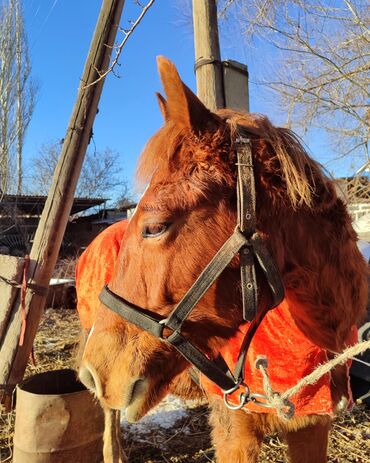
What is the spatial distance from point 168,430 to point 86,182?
31.6 m

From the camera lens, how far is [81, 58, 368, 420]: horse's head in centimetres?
117

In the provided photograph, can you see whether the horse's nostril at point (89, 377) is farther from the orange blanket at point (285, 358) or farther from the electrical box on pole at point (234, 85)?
the electrical box on pole at point (234, 85)

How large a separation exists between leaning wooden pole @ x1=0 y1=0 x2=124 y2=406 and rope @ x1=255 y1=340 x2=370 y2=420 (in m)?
2.43

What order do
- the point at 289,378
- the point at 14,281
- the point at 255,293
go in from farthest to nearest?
1. the point at 14,281
2. the point at 289,378
3. the point at 255,293

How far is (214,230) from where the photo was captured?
1.19m

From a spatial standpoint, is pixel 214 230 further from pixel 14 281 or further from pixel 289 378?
pixel 14 281

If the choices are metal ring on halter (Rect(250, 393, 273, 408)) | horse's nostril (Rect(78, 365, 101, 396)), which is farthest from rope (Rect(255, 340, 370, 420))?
horse's nostril (Rect(78, 365, 101, 396))

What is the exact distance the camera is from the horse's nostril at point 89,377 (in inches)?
46.5

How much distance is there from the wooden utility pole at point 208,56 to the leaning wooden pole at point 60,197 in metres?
0.82

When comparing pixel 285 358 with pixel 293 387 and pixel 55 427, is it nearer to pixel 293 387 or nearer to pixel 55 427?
pixel 293 387

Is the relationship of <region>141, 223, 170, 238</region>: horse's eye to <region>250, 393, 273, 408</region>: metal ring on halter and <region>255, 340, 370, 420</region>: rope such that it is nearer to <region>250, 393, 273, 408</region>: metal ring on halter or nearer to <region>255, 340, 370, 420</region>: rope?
<region>255, 340, 370, 420</region>: rope

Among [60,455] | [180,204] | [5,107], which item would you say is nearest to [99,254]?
[60,455]

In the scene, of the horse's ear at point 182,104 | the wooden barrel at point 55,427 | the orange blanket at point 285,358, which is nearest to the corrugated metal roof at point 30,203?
the wooden barrel at point 55,427

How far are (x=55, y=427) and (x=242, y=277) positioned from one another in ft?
7.02
